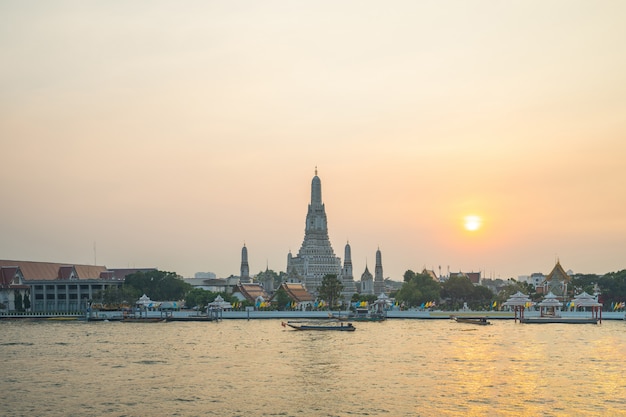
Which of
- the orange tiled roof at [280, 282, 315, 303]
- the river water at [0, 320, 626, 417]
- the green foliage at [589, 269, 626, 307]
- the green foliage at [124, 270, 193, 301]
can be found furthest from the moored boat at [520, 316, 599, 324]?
the green foliage at [124, 270, 193, 301]

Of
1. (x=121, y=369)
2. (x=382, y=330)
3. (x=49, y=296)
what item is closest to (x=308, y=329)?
(x=382, y=330)

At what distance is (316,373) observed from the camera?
60000mm


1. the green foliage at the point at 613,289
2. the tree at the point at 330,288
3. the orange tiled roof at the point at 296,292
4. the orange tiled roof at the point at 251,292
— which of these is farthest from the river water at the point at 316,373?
the orange tiled roof at the point at 251,292

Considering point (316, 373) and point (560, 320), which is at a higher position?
point (316, 373)

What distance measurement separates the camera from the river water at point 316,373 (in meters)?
46.8

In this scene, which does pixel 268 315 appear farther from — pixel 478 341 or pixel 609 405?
pixel 609 405

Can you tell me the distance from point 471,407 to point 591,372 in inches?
712

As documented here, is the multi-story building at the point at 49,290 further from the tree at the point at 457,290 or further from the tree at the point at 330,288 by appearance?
the tree at the point at 457,290

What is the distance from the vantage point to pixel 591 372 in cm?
5972

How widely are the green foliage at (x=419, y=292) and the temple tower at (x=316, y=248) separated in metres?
42.7

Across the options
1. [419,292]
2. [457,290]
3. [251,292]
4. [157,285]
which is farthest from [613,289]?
[157,285]

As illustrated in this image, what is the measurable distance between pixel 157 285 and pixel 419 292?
1880 inches

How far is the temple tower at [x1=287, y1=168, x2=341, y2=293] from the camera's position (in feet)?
623

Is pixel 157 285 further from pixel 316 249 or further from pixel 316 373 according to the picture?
pixel 316 373
